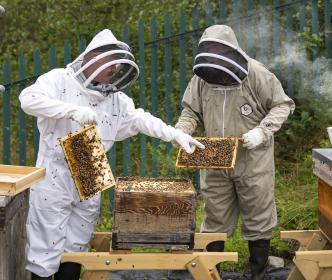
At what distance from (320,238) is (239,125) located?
0.88 meters

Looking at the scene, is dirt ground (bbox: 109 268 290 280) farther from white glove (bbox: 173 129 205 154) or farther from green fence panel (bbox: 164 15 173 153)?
green fence panel (bbox: 164 15 173 153)

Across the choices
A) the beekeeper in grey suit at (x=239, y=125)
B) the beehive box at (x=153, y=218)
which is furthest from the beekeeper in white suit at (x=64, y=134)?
the beekeeper in grey suit at (x=239, y=125)

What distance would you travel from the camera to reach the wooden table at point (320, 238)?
4152 mm

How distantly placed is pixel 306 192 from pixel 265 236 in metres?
1.95

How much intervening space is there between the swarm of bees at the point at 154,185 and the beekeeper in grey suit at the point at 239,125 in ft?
1.85

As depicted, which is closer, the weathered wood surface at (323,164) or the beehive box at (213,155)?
the weathered wood surface at (323,164)

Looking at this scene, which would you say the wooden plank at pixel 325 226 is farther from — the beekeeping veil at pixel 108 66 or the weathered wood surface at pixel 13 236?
the weathered wood surface at pixel 13 236

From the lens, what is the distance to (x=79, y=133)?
162 inches

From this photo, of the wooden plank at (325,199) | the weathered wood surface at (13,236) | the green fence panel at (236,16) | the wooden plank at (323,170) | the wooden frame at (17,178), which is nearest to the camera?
the wooden frame at (17,178)

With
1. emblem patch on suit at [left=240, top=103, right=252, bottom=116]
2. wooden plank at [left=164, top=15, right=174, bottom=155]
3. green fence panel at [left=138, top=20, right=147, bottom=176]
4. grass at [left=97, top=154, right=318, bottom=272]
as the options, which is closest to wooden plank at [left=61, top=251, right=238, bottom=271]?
emblem patch on suit at [left=240, top=103, right=252, bottom=116]

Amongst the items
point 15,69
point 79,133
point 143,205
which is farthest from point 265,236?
point 15,69

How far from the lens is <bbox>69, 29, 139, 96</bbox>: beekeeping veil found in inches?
165

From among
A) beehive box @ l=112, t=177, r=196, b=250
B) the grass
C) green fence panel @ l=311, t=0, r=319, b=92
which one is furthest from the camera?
green fence panel @ l=311, t=0, r=319, b=92

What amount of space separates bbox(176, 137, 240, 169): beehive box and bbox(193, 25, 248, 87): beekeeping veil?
0.37 m
